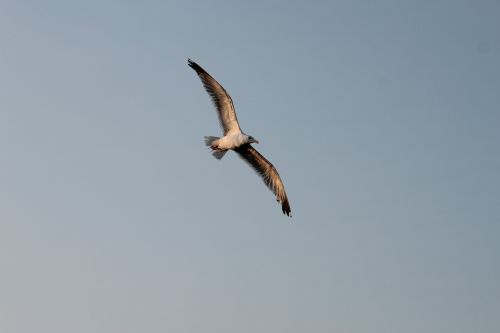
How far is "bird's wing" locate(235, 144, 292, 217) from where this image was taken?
39.9 metres

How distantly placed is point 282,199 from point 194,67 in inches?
353

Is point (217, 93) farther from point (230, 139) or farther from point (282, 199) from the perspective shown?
point (282, 199)

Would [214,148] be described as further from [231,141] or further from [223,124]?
[223,124]

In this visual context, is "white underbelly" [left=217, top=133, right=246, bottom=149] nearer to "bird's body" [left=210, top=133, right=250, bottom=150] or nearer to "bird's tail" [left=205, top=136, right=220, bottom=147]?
"bird's body" [left=210, top=133, right=250, bottom=150]

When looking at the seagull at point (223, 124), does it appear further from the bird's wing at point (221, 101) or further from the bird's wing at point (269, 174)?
the bird's wing at point (269, 174)

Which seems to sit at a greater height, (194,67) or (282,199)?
(194,67)

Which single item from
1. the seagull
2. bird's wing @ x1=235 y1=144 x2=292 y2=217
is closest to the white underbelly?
the seagull

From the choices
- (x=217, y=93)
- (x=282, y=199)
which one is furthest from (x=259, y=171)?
(x=217, y=93)

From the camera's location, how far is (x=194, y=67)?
1476 inches

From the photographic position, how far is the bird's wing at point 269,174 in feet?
131

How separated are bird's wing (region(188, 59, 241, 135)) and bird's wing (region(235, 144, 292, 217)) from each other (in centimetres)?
224

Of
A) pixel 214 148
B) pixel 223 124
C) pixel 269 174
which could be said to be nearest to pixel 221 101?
pixel 223 124

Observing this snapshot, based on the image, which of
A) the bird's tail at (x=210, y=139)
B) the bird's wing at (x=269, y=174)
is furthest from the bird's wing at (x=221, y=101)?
the bird's wing at (x=269, y=174)

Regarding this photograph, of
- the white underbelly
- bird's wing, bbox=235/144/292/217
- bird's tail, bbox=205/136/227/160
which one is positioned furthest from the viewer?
bird's wing, bbox=235/144/292/217
